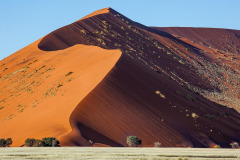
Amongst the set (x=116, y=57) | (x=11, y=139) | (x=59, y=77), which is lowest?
(x=11, y=139)

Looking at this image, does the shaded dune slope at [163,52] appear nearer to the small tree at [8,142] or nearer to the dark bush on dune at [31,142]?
the small tree at [8,142]

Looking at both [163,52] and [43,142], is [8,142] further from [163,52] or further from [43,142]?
[163,52]

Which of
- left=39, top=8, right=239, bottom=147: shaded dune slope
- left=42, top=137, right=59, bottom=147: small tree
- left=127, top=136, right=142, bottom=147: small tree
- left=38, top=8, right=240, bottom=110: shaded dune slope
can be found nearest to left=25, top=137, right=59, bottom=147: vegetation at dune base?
left=42, top=137, right=59, bottom=147: small tree

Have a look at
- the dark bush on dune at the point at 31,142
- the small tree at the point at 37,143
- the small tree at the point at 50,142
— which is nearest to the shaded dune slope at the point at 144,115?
the small tree at the point at 50,142

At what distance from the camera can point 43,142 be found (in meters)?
28.5

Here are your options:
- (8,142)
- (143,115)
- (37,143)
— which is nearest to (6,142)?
(8,142)

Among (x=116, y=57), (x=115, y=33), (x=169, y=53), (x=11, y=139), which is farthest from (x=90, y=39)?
(x=11, y=139)

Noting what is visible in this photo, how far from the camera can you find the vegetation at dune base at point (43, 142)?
27944mm

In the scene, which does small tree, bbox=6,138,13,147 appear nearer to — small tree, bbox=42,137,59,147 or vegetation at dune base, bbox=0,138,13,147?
vegetation at dune base, bbox=0,138,13,147

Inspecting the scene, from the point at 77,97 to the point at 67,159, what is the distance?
59.1 ft

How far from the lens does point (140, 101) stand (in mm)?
38562

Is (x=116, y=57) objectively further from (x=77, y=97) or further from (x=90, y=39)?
(x=90, y=39)

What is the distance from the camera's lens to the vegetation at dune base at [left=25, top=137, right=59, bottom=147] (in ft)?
91.7

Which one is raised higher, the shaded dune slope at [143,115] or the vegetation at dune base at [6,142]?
the shaded dune slope at [143,115]
